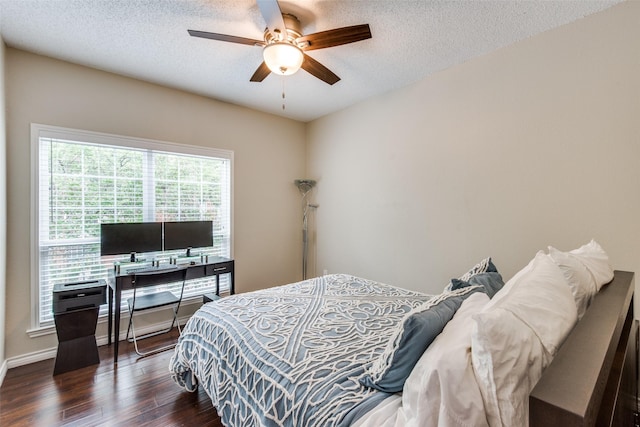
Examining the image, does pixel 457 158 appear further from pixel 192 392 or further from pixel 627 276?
pixel 192 392

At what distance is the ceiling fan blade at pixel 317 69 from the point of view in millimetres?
2222

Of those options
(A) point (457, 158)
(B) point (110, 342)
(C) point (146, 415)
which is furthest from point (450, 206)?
(B) point (110, 342)

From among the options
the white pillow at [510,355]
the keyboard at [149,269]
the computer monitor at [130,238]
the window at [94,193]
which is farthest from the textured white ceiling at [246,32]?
the white pillow at [510,355]

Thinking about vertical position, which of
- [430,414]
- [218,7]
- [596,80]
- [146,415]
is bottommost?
[146,415]

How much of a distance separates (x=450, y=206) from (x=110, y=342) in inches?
146

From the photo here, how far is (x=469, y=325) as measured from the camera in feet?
3.08

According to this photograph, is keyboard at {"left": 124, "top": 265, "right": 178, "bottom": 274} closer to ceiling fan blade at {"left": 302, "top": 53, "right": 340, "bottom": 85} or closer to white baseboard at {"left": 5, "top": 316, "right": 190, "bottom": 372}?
white baseboard at {"left": 5, "top": 316, "right": 190, "bottom": 372}

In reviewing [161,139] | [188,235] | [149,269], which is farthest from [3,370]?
[161,139]

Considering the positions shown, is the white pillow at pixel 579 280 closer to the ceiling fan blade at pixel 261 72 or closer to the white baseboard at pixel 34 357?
the ceiling fan blade at pixel 261 72

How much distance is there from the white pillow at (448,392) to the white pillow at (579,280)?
642 millimetres

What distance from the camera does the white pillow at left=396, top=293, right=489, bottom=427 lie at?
70cm

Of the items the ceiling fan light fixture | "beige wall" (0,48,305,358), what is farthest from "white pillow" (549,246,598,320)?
"beige wall" (0,48,305,358)

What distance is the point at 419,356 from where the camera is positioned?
3.47 feet

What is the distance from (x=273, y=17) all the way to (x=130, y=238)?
242cm
